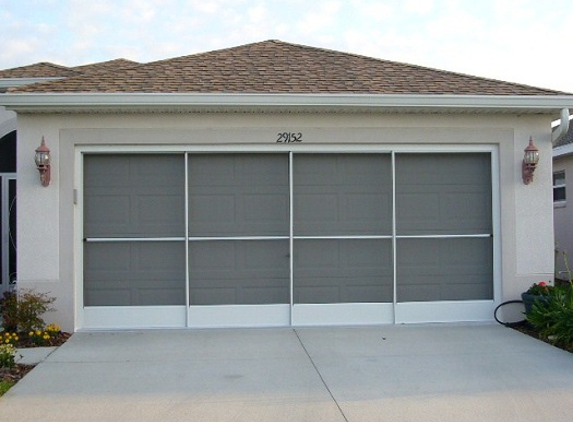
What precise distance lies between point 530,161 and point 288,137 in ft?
12.3

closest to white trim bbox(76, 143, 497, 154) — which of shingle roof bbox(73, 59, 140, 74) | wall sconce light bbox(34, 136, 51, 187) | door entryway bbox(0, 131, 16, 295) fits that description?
wall sconce light bbox(34, 136, 51, 187)

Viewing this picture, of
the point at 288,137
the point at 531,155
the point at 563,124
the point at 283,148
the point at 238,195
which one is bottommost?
the point at 238,195

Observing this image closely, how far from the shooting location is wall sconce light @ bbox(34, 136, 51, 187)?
366 inches

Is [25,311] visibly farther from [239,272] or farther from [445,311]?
[445,311]

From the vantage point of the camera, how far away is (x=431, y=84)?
33.8 ft

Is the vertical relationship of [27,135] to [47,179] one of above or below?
above

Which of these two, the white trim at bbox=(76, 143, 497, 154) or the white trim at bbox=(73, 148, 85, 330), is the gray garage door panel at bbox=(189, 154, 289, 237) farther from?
the white trim at bbox=(73, 148, 85, 330)

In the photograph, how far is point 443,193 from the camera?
33.5 feet

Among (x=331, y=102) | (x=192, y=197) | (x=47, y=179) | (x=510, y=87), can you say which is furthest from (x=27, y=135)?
(x=510, y=87)

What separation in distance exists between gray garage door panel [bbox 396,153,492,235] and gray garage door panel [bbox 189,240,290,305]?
2.07 meters

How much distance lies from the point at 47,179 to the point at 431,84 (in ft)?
20.1

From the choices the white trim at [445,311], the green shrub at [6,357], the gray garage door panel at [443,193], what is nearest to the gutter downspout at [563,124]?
the gray garage door panel at [443,193]

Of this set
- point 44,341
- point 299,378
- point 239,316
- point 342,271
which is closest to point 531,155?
point 342,271

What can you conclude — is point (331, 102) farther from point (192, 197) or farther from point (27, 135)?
point (27, 135)
